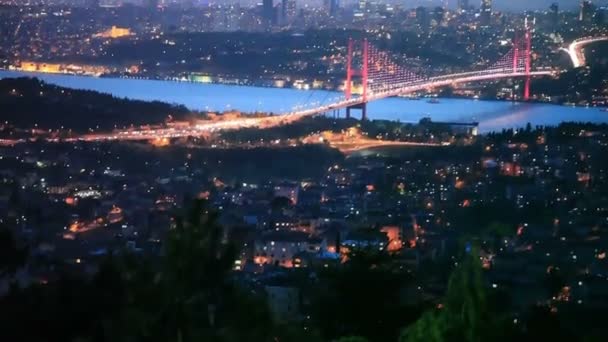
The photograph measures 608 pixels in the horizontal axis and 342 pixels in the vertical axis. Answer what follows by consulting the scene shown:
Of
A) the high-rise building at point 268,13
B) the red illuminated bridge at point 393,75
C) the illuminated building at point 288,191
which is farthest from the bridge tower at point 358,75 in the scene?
the illuminated building at point 288,191

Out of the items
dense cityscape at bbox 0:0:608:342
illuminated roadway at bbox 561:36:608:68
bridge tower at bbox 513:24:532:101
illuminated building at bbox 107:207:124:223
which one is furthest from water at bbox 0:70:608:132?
illuminated building at bbox 107:207:124:223

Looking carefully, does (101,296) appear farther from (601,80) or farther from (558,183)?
(601,80)

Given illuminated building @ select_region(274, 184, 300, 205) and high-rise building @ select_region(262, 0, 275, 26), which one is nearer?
illuminated building @ select_region(274, 184, 300, 205)

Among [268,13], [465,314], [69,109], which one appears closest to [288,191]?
[69,109]

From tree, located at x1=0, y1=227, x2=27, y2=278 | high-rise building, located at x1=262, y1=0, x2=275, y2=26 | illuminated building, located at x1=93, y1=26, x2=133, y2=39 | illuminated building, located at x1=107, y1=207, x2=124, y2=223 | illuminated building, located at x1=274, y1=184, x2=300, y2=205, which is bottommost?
illuminated building, located at x1=274, y1=184, x2=300, y2=205

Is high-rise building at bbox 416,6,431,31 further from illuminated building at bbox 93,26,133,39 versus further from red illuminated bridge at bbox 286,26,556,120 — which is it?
illuminated building at bbox 93,26,133,39

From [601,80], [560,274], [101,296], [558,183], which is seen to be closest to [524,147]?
[558,183]

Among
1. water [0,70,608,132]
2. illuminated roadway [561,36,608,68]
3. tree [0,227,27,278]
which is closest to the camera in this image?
tree [0,227,27,278]

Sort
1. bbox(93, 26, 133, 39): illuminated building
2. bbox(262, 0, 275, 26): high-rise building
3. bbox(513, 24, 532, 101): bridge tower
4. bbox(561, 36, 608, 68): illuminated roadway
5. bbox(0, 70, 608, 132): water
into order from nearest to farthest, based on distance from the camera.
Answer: bbox(0, 70, 608, 132): water → bbox(513, 24, 532, 101): bridge tower → bbox(561, 36, 608, 68): illuminated roadway → bbox(93, 26, 133, 39): illuminated building → bbox(262, 0, 275, 26): high-rise building
